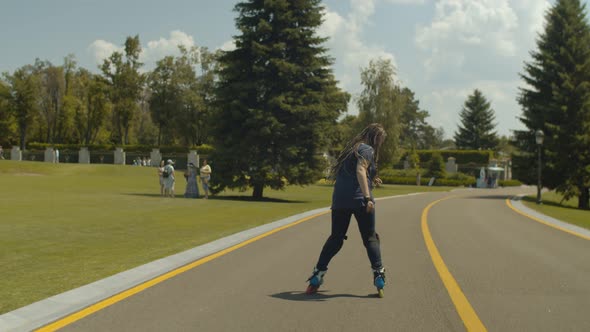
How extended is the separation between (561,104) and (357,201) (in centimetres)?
3643

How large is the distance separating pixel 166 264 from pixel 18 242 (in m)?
3.75

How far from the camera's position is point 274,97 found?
2827 cm

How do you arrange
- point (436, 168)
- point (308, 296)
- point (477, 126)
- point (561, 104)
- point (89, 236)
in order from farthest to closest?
point (477, 126)
point (436, 168)
point (561, 104)
point (89, 236)
point (308, 296)

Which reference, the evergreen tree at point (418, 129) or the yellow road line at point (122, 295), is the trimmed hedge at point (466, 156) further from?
the yellow road line at point (122, 295)

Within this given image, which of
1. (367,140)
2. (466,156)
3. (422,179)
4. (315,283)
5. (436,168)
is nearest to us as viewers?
(315,283)

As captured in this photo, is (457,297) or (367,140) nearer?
(457,297)

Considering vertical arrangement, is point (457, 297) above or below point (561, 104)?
below

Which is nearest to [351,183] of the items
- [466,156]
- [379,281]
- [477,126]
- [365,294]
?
[379,281]

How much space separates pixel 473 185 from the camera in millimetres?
72438

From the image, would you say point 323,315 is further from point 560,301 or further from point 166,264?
point 166,264

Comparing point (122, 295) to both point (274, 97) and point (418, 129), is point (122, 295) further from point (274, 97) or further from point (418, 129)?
point (418, 129)

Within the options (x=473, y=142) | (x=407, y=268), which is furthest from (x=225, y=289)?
(x=473, y=142)

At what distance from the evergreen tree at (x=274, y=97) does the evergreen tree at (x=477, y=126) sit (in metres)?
84.1

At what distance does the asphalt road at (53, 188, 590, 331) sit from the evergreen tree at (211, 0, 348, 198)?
17.2 m
